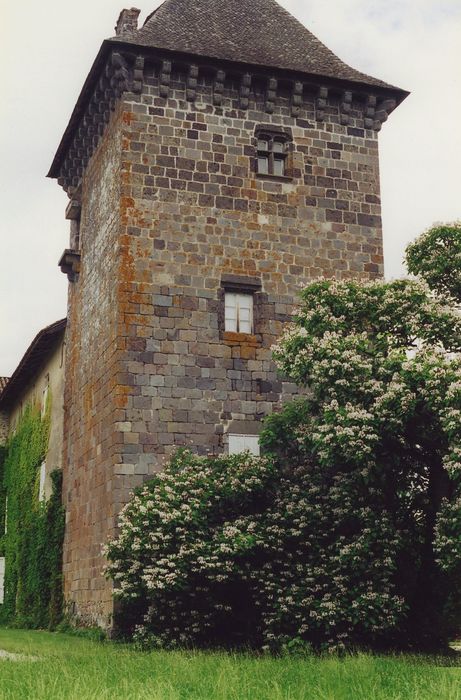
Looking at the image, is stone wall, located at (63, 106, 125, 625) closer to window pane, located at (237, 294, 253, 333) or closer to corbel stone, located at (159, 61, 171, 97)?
corbel stone, located at (159, 61, 171, 97)

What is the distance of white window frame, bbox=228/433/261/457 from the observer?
61.1ft

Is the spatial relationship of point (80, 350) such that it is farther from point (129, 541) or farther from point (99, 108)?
point (129, 541)

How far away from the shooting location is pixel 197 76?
65.5 feet

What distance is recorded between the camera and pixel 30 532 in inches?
1065

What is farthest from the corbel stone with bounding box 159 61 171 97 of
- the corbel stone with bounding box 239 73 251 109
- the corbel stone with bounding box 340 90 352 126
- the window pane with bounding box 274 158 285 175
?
the corbel stone with bounding box 340 90 352 126

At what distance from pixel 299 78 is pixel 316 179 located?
2161 millimetres

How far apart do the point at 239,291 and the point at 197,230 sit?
1483 mm

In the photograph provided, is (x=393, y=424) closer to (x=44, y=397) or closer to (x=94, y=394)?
(x=94, y=394)

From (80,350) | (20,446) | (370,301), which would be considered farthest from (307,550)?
(20,446)

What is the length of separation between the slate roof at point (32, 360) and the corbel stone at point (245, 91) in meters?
8.11

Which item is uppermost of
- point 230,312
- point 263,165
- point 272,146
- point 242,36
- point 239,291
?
point 242,36

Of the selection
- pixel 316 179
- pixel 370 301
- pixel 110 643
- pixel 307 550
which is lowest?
pixel 110 643

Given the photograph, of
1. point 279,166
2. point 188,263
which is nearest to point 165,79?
point 279,166

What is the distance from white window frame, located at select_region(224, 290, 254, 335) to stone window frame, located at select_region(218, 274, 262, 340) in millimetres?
60
